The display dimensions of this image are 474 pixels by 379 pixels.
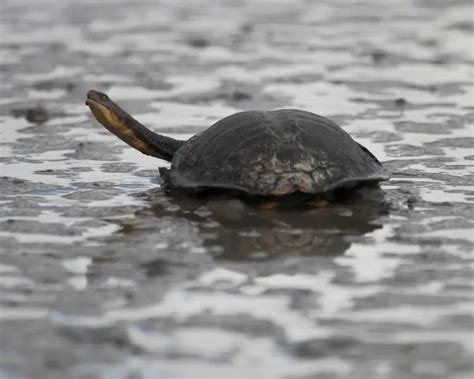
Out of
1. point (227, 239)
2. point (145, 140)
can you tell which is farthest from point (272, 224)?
point (145, 140)

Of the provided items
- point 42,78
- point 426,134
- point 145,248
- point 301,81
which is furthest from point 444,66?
point 145,248

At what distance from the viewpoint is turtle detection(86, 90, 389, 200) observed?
665cm

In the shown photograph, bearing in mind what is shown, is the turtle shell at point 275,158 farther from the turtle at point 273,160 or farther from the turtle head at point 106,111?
the turtle head at point 106,111

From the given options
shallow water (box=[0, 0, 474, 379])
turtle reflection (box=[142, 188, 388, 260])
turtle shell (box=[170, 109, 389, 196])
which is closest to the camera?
shallow water (box=[0, 0, 474, 379])

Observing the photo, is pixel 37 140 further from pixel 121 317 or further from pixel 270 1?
pixel 270 1

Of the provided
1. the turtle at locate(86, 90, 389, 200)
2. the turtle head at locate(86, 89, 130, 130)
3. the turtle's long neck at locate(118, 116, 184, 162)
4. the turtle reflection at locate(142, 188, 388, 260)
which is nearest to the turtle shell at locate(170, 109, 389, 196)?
the turtle at locate(86, 90, 389, 200)

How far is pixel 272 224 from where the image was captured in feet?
21.4

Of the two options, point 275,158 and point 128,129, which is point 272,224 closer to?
point 275,158

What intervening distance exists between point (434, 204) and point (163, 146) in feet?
6.34

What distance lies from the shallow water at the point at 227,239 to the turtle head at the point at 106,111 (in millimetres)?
383

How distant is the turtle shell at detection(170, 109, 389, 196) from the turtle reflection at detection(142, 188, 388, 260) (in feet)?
0.44

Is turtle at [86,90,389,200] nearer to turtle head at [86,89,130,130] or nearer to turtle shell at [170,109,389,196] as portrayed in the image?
turtle shell at [170,109,389,196]

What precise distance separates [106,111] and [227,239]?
1878mm

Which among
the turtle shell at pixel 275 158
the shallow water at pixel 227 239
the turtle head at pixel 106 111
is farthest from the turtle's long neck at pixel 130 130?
the turtle shell at pixel 275 158
